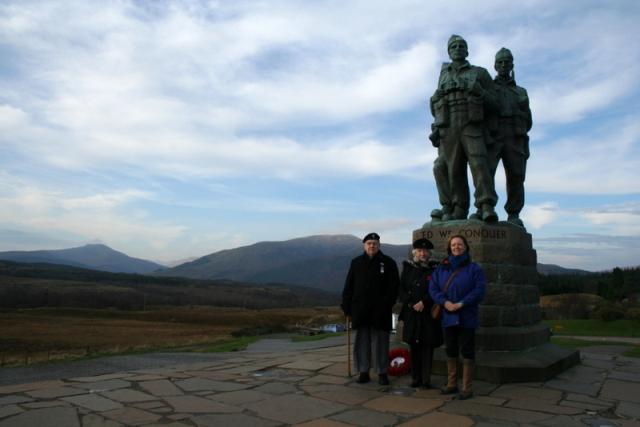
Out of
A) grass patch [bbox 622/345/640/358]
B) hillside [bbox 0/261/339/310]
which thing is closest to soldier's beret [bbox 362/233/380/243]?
grass patch [bbox 622/345/640/358]

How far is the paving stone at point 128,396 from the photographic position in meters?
5.51

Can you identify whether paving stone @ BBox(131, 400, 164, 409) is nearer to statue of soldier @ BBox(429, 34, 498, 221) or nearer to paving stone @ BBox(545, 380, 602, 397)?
paving stone @ BBox(545, 380, 602, 397)

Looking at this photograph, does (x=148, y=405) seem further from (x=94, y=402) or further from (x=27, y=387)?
(x=27, y=387)

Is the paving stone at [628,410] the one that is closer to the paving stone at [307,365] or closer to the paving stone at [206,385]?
the paving stone at [307,365]

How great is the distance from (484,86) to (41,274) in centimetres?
12746

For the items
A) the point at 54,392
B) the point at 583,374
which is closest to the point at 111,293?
the point at 54,392

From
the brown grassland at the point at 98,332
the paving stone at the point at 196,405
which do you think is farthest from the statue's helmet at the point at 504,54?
the brown grassland at the point at 98,332

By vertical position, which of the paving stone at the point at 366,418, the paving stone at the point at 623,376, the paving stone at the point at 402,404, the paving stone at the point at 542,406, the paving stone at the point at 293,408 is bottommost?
the paving stone at the point at 293,408

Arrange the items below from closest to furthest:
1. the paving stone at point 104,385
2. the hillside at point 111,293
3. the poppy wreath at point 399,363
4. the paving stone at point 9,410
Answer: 1. the paving stone at point 9,410
2. the paving stone at point 104,385
3. the poppy wreath at point 399,363
4. the hillside at point 111,293

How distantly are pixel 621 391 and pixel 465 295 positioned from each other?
2.41m

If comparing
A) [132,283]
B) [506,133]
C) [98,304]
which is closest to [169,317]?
[98,304]

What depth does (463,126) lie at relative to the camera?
25.6 feet

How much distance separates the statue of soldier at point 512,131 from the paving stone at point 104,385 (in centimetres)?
660

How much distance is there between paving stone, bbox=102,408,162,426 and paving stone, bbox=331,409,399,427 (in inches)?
68.8
